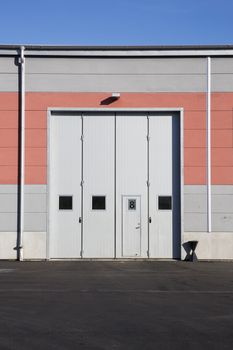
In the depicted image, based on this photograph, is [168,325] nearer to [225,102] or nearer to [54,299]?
[54,299]

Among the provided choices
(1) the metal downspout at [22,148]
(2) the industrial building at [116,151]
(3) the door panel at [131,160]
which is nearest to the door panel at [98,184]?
(2) the industrial building at [116,151]

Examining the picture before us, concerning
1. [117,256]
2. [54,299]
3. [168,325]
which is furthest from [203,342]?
[117,256]

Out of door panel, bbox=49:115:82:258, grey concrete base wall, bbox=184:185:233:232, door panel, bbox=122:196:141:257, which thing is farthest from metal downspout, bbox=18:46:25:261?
grey concrete base wall, bbox=184:185:233:232

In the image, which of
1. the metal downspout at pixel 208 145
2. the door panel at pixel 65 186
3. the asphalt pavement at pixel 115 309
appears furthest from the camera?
the door panel at pixel 65 186

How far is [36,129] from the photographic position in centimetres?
2028

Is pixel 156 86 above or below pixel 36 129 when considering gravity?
above

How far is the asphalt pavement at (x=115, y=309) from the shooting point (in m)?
8.05

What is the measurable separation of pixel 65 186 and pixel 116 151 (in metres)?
2.10

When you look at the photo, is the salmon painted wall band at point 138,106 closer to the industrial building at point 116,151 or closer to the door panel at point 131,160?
the industrial building at point 116,151

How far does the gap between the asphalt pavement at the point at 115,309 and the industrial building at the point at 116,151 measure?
9.78 feet

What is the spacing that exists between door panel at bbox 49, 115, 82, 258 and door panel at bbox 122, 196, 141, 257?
1.53m

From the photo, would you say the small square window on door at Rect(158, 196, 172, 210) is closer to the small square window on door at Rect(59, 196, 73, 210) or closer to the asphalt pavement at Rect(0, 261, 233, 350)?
the small square window on door at Rect(59, 196, 73, 210)

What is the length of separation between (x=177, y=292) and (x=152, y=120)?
902 cm

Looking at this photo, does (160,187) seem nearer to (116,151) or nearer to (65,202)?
(116,151)
